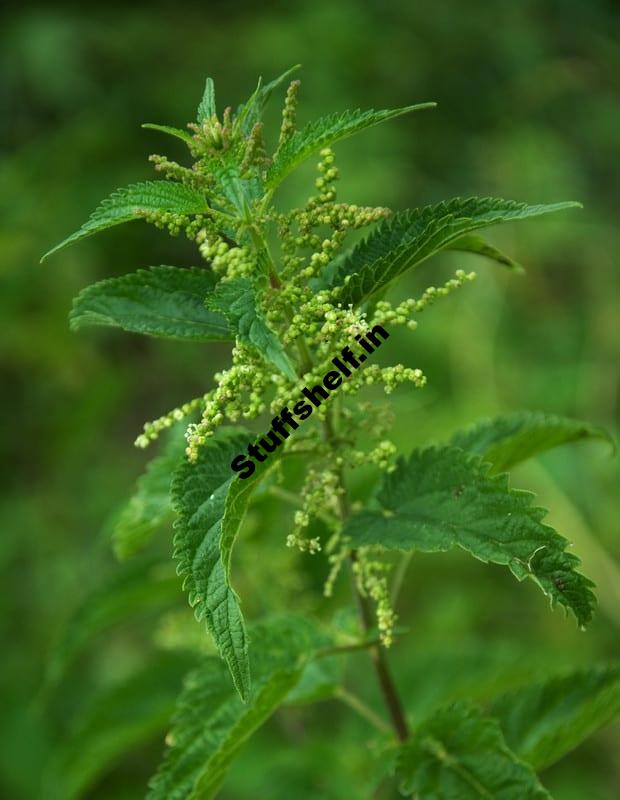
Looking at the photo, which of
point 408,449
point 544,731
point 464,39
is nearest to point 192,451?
point 544,731

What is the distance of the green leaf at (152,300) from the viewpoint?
5.40 ft

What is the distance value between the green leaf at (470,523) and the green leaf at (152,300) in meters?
0.44

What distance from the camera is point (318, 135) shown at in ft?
4.65

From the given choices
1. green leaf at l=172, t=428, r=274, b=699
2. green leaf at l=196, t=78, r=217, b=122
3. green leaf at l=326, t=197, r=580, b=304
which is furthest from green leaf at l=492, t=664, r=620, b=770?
green leaf at l=196, t=78, r=217, b=122

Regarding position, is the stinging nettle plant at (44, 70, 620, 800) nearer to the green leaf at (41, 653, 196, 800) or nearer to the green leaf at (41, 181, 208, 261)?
the green leaf at (41, 181, 208, 261)

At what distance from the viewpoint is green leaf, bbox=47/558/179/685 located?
7.29ft

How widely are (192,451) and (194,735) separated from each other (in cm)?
63

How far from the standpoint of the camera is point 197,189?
147 centimetres

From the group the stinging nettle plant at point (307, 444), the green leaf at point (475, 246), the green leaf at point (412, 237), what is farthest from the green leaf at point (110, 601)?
the green leaf at point (475, 246)

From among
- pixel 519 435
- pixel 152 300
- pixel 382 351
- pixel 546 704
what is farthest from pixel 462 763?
pixel 382 351

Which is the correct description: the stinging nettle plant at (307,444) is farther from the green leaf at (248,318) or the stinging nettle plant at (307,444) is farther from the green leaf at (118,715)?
the green leaf at (118,715)

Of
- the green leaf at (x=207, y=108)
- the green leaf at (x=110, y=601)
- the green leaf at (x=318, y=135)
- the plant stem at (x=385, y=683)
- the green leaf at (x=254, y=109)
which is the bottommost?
the plant stem at (x=385, y=683)

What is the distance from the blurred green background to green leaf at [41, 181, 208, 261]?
3.76 ft

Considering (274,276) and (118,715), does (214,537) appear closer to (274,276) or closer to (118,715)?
(274,276)
